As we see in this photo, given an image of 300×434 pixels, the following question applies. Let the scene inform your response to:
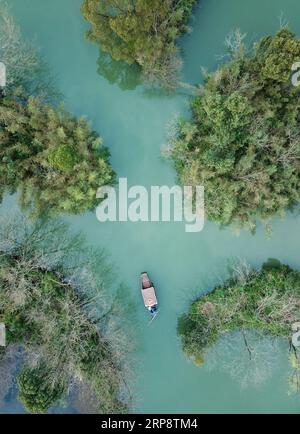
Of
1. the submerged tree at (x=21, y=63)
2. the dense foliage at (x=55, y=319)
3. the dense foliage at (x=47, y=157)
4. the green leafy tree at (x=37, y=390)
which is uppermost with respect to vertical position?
the submerged tree at (x=21, y=63)

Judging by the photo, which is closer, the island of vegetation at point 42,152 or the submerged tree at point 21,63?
the island of vegetation at point 42,152

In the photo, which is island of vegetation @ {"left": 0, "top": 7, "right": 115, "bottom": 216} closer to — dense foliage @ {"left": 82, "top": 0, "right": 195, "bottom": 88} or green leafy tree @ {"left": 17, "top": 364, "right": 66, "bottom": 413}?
dense foliage @ {"left": 82, "top": 0, "right": 195, "bottom": 88}

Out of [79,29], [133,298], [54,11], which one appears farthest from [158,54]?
[133,298]

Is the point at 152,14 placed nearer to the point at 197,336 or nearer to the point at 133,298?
the point at 133,298

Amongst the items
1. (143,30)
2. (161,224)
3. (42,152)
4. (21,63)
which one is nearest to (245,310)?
(161,224)

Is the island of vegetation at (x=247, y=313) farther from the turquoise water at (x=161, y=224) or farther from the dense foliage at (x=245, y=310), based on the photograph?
the turquoise water at (x=161, y=224)

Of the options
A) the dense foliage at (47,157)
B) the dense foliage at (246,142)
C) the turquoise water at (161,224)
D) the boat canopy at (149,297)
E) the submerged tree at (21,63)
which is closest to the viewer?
the dense foliage at (246,142)

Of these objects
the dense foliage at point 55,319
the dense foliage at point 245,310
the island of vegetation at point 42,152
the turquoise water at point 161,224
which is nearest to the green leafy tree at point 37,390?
the dense foliage at point 55,319

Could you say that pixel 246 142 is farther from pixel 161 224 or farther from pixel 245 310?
pixel 245 310

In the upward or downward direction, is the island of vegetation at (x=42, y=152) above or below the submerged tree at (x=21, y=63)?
below
